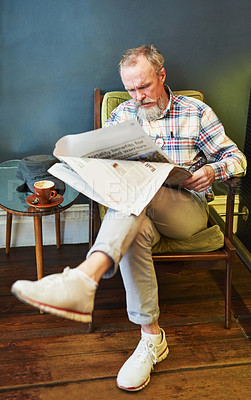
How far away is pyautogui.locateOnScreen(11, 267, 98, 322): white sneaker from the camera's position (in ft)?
4.20

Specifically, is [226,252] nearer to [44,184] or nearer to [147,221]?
[147,221]

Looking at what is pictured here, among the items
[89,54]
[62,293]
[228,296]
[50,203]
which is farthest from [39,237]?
[89,54]

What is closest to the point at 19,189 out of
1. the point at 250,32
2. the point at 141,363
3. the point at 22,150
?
the point at 22,150

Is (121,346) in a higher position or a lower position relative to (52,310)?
→ lower

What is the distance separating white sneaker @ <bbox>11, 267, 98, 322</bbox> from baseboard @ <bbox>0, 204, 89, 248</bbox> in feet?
3.72

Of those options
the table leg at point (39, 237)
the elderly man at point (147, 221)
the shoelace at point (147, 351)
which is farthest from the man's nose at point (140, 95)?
the shoelace at point (147, 351)

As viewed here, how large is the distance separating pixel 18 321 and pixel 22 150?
865 mm

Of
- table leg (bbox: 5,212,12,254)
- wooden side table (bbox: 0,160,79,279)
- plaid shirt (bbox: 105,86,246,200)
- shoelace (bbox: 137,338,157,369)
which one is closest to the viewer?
shoelace (bbox: 137,338,157,369)

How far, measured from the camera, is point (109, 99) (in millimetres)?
2135

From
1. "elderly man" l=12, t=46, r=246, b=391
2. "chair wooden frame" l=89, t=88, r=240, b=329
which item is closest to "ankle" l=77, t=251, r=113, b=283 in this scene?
"elderly man" l=12, t=46, r=246, b=391

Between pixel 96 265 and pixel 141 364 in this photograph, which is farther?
pixel 141 364

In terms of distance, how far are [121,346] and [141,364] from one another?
17 cm

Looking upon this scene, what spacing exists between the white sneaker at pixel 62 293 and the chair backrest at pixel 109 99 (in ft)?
3.32

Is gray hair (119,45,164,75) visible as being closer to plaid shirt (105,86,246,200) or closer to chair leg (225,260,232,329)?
plaid shirt (105,86,246,200)
